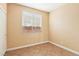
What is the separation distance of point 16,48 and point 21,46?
0.26 m

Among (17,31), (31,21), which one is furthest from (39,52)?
(31,21)

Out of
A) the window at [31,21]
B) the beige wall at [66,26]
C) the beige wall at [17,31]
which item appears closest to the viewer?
the beige wall at [66,26]

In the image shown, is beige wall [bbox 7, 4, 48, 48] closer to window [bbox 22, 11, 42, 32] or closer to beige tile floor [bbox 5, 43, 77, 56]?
window [bbox 22, 11, 42, 32]

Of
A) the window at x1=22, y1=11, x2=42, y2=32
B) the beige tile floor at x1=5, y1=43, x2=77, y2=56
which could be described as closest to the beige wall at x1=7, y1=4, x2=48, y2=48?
the window at x1=22, y1=11, x2=42, y2=32

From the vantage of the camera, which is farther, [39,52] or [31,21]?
[31,21]

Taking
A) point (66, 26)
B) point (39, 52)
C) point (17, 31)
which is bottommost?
point (39, 52)

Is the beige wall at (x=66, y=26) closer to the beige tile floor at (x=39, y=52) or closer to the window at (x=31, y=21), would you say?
the beige tile floor at (x=39, y=52)

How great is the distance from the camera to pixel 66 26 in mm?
3398

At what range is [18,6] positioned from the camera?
3.47 m

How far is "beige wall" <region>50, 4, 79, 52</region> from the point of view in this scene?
2.91m

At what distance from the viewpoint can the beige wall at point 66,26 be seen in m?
2.91

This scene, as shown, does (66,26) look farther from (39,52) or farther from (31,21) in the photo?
(31,21)

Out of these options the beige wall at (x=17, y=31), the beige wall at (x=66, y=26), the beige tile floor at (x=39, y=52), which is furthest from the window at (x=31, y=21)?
the beige tile floor at (x=39, y=52)

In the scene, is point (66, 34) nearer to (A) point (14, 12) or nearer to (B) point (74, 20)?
(B) point (74, 20)
